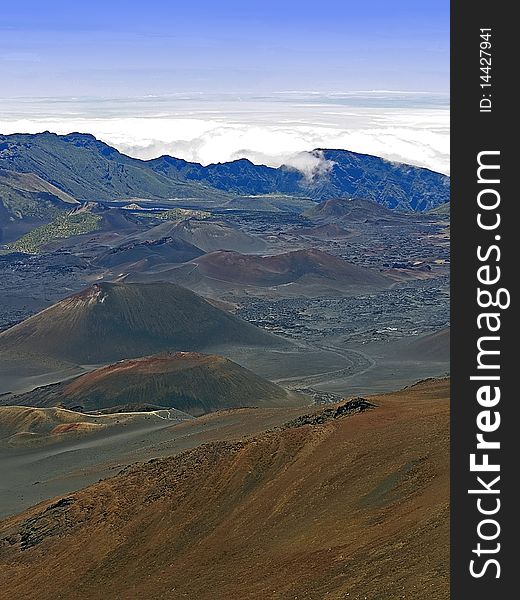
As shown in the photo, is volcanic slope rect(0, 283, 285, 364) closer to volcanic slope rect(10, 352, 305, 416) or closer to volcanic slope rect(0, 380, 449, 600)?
volcanic slope rect(10, 352, 305, 416)

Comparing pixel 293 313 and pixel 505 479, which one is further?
pixel 293 313

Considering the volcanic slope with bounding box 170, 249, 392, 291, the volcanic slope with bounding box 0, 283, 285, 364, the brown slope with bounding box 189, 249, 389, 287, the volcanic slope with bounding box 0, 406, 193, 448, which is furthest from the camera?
the brown slope with bounding box 189, 249, 389, 287

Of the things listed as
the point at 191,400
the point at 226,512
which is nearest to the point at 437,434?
the point at 226,512

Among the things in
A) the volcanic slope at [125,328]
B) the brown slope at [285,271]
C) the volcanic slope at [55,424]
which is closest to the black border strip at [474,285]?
the volcanic slope at [55,424]

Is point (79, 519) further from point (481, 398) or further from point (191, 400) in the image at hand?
point (191, 400)

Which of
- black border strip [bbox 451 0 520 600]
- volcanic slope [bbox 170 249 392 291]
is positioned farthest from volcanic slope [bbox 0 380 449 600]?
volcanic slope [bbox 170 249 392 291]

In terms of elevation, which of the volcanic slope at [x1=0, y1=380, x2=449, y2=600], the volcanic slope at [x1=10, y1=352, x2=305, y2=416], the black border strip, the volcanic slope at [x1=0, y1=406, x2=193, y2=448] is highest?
the black border strip

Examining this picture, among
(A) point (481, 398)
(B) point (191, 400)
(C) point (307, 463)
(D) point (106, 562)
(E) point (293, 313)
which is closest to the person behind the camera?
(A) point (481, 398)

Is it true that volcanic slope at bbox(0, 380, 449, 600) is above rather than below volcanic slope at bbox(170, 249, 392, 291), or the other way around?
above
